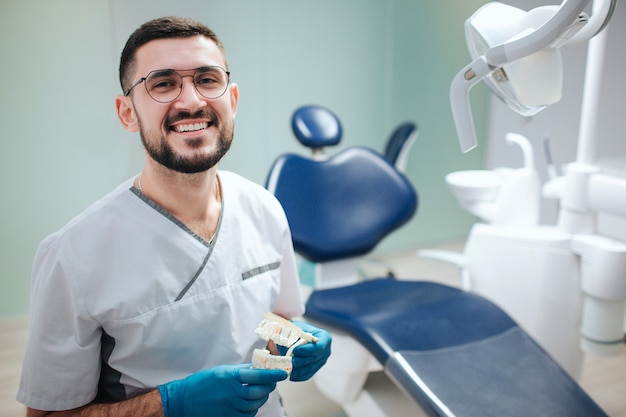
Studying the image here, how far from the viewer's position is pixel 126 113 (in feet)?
2.70

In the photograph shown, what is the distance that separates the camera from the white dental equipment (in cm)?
96

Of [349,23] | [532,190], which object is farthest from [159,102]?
[349,23]

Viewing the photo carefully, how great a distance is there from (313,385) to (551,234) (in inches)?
32.6

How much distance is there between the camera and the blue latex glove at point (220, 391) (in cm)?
80

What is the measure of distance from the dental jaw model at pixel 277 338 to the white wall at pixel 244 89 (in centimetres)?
37

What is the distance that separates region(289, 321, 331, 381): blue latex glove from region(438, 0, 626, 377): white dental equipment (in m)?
0.44

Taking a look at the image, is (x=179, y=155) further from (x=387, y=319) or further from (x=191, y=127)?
(x=387, y=319)

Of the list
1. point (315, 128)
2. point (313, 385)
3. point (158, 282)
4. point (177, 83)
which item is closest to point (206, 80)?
point (177, 83)

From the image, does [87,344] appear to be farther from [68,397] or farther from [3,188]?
[3,188]

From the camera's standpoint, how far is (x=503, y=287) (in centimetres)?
167

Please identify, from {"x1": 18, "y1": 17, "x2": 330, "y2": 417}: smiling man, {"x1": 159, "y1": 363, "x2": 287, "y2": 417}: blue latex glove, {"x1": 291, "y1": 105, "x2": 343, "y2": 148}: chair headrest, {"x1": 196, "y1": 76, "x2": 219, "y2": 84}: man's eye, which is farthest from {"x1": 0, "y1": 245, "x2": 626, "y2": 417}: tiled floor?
{"x1": 291, "y1": 105, "x2": 343, "y2": 148}: chair headrest

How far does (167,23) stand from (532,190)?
4.36ft

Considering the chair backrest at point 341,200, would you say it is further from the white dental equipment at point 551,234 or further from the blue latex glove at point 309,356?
the blue latex glove at point 309,356

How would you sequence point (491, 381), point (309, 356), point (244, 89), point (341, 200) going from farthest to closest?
point (244, 89), point (341, 200), point (491, 381), point (309, 356)
